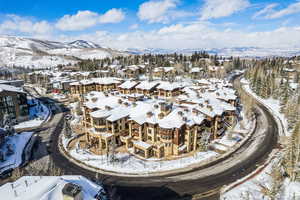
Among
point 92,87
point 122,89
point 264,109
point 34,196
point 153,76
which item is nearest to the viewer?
point 34,196

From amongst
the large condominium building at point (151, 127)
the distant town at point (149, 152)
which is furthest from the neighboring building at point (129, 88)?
the large condominium building at point (151, 127)

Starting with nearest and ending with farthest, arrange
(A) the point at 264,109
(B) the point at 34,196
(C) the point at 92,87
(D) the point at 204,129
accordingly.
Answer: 1. (B) the point at 34,196
2. (D) the point at 204,129
3. (A) the point at 264,109
4. (C) the point at 92,87

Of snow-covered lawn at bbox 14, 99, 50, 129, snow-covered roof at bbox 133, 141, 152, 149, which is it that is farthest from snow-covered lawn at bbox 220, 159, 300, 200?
snow-covered lawn at bbox 14, 99, 50, 129

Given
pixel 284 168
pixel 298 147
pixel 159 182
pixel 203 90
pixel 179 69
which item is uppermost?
pixel 179 69

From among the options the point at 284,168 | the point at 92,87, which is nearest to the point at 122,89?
the point at 92,87

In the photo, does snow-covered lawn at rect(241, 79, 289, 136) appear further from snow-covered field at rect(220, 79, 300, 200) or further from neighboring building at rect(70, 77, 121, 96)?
neighboring building at rect(70, 77, 121, 96)

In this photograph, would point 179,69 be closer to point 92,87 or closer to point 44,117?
point 92,87

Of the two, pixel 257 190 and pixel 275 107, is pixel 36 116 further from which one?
pixel 275 107
